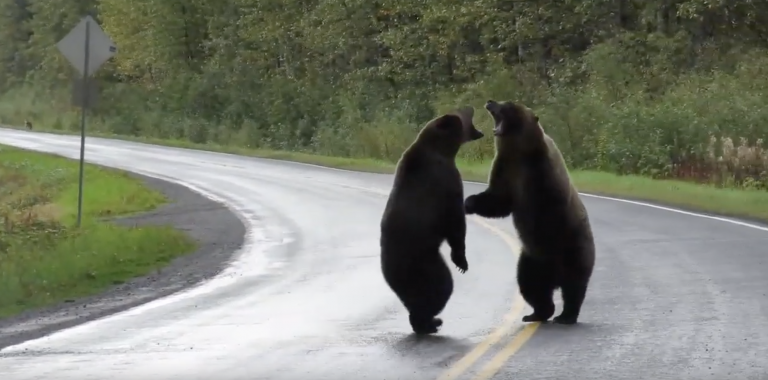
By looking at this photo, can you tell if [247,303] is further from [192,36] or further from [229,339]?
[192,36]

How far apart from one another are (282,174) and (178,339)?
2185 centimetres

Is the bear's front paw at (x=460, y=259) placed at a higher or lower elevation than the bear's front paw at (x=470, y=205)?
lower

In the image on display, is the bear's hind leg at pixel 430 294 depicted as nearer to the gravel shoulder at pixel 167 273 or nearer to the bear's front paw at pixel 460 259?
the bear's front paw at pixel 460 259

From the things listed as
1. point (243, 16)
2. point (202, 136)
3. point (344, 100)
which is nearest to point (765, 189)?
point (344, 100)

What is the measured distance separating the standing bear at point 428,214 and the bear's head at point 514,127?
0.80 ft

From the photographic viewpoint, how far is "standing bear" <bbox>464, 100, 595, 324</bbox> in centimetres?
908

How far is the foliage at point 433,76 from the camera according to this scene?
30.1m

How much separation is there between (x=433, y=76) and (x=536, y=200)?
128ft

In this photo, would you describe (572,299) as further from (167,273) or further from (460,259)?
(167,273)

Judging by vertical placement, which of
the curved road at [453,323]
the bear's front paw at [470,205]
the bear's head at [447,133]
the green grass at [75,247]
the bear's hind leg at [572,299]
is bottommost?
the green grass at [75,247]

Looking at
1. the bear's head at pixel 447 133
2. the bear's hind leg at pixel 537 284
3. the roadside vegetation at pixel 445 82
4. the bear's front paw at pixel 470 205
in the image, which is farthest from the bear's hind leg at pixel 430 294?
the roadside vegetation at pixel 445 82

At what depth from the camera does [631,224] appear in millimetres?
19078

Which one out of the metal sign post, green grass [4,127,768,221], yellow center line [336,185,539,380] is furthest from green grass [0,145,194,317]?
green grass [4,127,768,221]

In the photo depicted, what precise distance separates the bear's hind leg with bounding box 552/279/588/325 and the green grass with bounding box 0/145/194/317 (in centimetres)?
555
